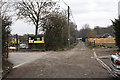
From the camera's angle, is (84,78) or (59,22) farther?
(59,22)

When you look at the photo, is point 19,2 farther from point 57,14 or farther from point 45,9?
point 57,14

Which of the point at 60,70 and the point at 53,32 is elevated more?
the point at 53,32

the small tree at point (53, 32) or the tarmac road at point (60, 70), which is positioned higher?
the small tree at point (53, 32)

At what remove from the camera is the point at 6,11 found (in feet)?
34.4

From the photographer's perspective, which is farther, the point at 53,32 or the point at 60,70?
the point at 53,32

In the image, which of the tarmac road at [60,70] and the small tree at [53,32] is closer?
the tarmac road at [60,70]

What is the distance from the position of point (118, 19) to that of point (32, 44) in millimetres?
12686

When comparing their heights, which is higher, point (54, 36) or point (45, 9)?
point (45, 9)

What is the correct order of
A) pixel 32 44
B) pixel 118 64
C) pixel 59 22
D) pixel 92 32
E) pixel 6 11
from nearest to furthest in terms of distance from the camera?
pixel 118 64
pixel 6 11
pixel 32 44
pixel 59 22
pixel 92 32

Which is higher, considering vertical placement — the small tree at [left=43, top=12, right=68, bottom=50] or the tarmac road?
the small tree at [left=43, top=12, right=68, bottom=50]

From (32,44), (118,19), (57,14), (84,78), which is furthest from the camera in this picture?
(57,14)

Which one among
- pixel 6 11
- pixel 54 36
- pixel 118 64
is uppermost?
pixel 6 11

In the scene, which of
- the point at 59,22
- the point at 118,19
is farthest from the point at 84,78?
the point at 59,22

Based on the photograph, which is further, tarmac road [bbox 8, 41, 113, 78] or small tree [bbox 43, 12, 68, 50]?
small tree [bbox 43, 12, 68, 50]
